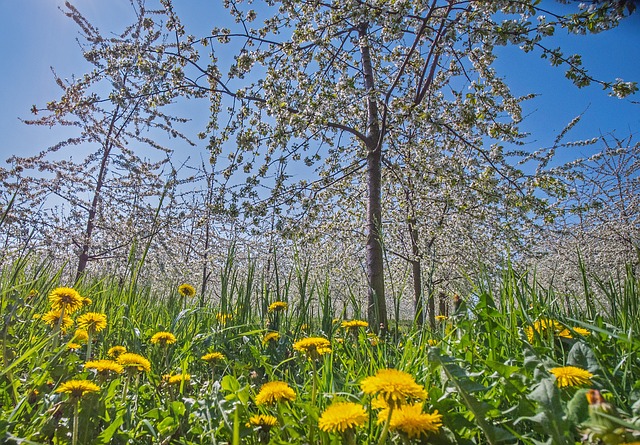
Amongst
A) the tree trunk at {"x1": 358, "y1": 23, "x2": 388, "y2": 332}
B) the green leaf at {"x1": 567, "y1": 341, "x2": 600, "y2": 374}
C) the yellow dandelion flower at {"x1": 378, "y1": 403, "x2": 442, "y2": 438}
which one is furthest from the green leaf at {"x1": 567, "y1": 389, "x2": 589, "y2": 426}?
the tree trunk at {"x1": 358, "y1": 23, "x2": 388, "y2": 332}

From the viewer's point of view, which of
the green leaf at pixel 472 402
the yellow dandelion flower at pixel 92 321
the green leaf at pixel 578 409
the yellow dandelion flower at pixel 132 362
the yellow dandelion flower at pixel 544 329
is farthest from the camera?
the yellow dandelion flower at pixel 92 321

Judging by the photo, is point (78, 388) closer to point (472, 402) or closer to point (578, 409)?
point (472, 402)

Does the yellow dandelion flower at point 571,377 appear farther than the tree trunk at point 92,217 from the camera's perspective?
No

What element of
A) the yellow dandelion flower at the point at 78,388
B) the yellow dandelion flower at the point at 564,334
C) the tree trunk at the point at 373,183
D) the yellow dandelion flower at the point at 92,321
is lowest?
the yellow dandelion flower at the point at 78,388

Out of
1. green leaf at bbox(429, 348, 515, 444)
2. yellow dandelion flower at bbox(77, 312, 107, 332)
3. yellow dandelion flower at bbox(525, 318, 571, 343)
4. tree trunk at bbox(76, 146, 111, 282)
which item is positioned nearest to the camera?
green leaf at bbox(429, 348, 515, 444)

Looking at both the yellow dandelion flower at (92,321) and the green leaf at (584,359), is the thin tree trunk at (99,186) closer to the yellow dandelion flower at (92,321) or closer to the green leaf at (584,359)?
the yellow dandelion flower at (92,321)

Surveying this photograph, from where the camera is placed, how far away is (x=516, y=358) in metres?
1.21

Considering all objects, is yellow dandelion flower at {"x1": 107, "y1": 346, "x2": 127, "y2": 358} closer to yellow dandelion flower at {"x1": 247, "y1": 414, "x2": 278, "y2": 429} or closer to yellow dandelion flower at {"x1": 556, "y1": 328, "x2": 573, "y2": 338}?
yellow dandelion flower at {"x1": 247, "y1": 414, "x2": 278, "y2": 429}

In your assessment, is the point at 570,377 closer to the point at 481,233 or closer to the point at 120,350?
the point at 120,350

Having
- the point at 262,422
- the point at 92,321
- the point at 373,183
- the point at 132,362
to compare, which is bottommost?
the point at 262,422

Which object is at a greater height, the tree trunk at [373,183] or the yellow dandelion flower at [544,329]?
the tree trunk at [373,183]

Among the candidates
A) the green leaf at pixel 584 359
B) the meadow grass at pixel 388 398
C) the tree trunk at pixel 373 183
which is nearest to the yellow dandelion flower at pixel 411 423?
the meadow grass at pixel 388 398

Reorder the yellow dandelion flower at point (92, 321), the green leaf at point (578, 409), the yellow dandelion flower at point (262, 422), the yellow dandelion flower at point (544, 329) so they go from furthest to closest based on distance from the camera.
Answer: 1. the yellow dandelion flower at point (92, 321)
2. the yellow dandelion flower at point (544, 329)
3. the yellow dandelion flower at point (262, 422)
4. the green leaf at point (578, 409)

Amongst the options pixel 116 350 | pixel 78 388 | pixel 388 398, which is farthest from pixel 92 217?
pixel 388 398
